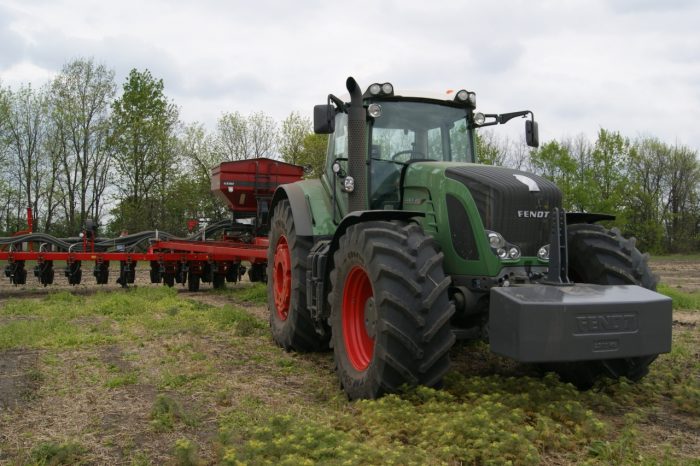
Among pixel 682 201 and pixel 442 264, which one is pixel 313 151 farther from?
pixel 442 264

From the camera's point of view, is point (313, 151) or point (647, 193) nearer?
point (313, 151)

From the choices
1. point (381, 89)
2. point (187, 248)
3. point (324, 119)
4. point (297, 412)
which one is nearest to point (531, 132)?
point (381, 89)

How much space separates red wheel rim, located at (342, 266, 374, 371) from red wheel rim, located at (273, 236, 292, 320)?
1928 millimetres

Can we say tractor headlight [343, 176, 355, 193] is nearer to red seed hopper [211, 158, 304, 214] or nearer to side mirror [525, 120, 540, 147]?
side mirror [525, 120, 540, 147]

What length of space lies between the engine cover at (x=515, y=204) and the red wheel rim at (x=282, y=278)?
108 inches

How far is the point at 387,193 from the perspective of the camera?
233 inches

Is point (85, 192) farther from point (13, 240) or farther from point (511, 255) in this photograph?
point (511, 255)

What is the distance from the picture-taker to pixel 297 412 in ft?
14.6

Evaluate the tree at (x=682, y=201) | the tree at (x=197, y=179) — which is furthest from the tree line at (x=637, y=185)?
the tree at (x=197, y=179)

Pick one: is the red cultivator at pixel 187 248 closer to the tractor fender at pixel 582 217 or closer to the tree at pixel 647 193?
the tractor fender at pixel 582 217

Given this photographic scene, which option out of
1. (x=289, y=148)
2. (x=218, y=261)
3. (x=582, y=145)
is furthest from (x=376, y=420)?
(x=582, y=145)

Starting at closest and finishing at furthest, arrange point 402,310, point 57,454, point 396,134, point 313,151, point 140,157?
point 57,454, point 402,310, point 396,134, point 140,157, point 313,151

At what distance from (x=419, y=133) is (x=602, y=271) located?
6.96ft

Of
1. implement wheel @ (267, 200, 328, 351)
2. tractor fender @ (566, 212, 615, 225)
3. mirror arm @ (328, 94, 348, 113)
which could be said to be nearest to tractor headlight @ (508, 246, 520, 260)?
tractor fender @ (566, 212, 615, 225)
